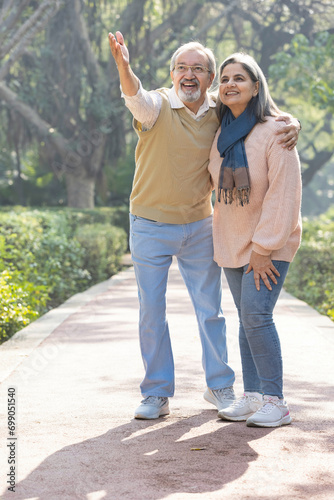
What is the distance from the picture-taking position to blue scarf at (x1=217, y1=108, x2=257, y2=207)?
4.02 metres

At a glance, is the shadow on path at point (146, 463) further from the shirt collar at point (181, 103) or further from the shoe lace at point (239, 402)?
the shirt collar at point (181, 103)

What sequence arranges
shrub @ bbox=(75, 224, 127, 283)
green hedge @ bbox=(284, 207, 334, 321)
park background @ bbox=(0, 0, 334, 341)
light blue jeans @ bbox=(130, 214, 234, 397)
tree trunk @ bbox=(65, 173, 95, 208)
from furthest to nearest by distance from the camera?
1. tree trunk @ bbox=(65, 173, 95, 208)
2. shrub @ bbox=(75, 224, 127, 283)
3. park background @ bbox=(0, 0, 334, 341)
4. green hedge @ bbox=(284, 207, 334, 321)
5. light blue jeans @ bbox=(130, 214, 234, 397)

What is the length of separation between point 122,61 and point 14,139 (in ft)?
55.5

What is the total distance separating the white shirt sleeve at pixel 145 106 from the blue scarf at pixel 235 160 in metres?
0.39

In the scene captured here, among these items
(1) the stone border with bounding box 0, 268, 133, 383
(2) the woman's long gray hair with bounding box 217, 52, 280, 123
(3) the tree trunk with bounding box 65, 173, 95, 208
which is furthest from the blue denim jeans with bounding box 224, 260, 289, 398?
(3) the tree trunk with bounding box 65, 173, 95, 208

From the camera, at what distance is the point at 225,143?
13.4ft

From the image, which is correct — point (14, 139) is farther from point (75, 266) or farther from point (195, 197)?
point (195, 197)

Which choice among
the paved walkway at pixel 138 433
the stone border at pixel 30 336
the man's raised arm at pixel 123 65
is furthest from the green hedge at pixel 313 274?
the man's raised arm at pixel 123 65

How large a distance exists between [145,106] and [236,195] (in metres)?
0.68

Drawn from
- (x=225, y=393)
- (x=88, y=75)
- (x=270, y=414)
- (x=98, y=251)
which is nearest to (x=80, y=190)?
(x=88, y=75)

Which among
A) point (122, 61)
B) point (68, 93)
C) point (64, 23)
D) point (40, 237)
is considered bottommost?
point (40, 237)

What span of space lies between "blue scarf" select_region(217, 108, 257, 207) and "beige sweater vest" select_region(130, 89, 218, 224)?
0.19 m

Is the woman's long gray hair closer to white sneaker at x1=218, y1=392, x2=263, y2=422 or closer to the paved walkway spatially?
white sneaker at x1=218, y1=392, x2=263, y2=422

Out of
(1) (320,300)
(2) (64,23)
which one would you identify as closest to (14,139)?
(2) (64,23)
